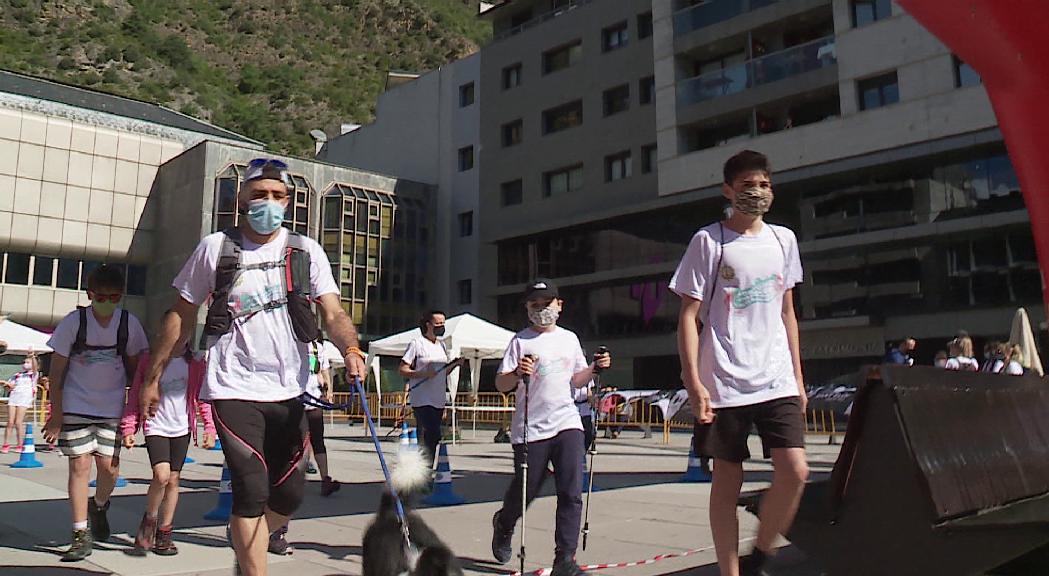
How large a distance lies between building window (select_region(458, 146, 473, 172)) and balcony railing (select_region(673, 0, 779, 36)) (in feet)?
44.7

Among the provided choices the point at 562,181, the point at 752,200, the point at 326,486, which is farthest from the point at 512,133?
the point at 752,200

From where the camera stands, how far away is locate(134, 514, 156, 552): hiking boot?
6004 mm

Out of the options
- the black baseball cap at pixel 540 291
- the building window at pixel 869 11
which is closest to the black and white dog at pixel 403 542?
the black baseball cap at pixel 540 291

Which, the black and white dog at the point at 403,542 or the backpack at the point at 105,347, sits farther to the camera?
the backpack at the point at 105,347

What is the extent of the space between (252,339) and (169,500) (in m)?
2.85

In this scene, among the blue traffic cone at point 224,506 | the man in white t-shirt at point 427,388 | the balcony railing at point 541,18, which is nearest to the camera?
the blue traffic cone at point 224,506

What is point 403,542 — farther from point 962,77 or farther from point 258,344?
point 962,77

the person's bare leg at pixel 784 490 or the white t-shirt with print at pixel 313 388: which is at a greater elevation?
the white t-shirt with print at pixel 313 388

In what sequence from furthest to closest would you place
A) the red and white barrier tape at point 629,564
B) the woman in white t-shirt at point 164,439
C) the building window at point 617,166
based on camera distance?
the building window at point 617,166 < the woman in white t-shirt at point 164,439 < the red and white barrier tape at point 629,564

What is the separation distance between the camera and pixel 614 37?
126ft

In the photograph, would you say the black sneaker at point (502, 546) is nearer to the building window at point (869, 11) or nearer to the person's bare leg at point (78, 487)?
the person's bare leg at point (78, 487)

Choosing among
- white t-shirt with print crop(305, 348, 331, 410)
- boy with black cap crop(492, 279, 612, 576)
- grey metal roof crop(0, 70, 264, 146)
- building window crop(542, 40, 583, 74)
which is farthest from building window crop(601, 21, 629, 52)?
boy with black cap crop(492, 279, 612, 576)

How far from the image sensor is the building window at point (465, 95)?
149 feet

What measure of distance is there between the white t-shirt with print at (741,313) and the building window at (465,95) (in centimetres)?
4210
